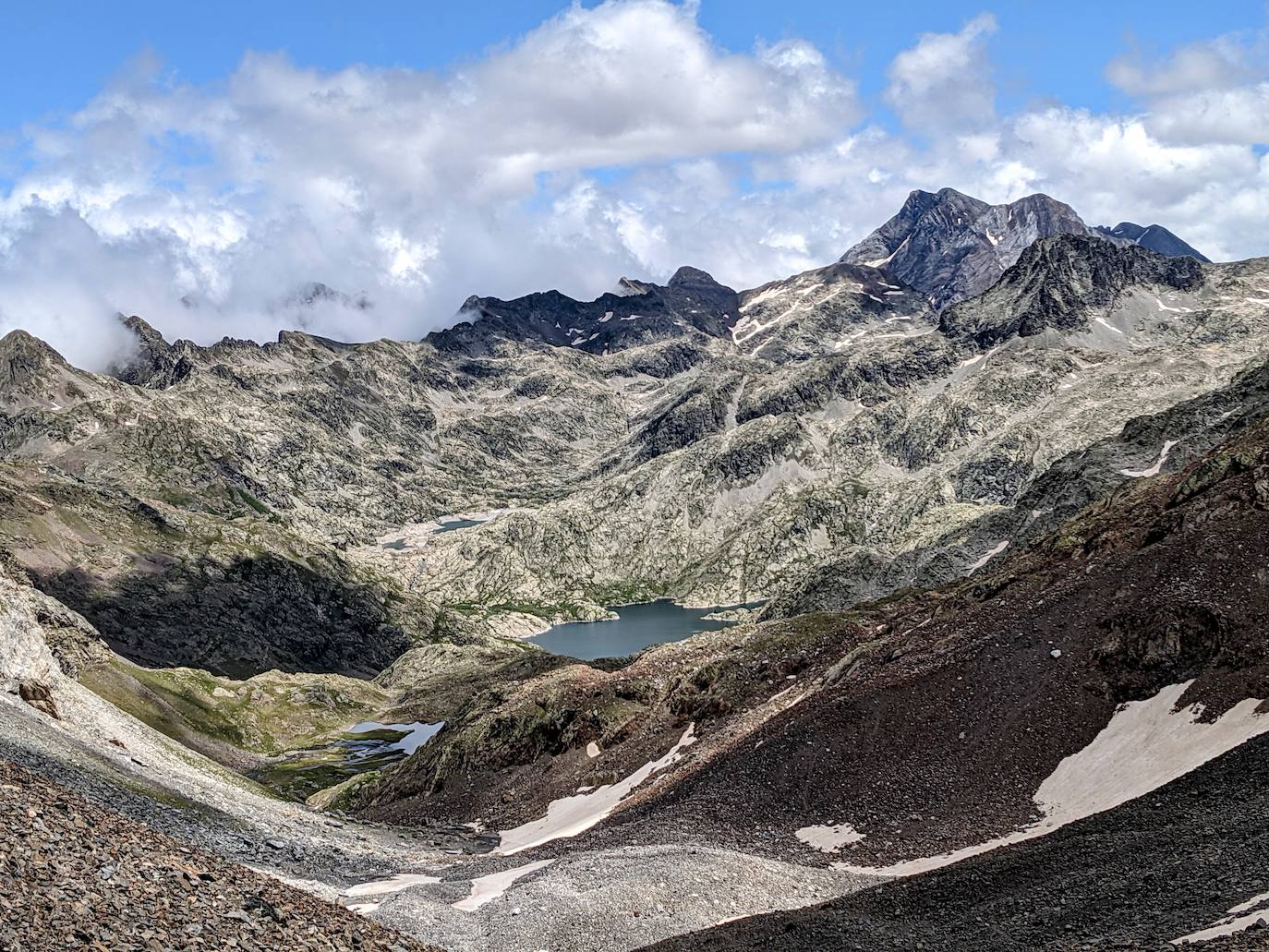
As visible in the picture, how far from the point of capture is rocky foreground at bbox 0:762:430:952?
22.2 meters

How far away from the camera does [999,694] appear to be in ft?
213

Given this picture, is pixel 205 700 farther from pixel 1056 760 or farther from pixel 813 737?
pixel 1056 760

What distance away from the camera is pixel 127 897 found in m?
25.0

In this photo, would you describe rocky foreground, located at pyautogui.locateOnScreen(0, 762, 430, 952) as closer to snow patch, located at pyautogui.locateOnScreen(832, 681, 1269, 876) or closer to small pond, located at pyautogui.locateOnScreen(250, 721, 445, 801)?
snow patch, located at pyautogui.locateOnScreen(832, 681, 1269, 876)

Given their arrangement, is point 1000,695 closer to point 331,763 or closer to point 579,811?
point 579,811

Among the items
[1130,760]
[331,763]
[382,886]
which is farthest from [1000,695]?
[331,763]

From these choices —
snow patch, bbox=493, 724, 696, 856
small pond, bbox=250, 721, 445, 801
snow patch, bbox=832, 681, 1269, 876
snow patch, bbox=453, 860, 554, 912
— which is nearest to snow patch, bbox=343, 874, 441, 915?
snow patch, bbox=453, 860, 554, 912

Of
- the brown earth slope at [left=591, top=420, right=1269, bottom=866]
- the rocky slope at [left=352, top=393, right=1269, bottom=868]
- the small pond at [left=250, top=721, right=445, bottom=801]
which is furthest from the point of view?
the small pond at [left=250, top=721, right=445, bottom=801]

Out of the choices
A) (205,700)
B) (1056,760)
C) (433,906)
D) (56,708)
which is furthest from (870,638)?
(205,700)

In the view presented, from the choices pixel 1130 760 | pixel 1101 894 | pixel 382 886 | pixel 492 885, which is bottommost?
pixel 492 885

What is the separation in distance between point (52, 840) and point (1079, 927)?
31.6m

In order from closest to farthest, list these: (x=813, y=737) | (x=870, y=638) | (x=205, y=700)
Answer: (x=813, y=737) → (x=870, y=638) → (x=205, y=700)

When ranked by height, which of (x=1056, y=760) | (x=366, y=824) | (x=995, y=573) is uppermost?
(x=995, y=573)

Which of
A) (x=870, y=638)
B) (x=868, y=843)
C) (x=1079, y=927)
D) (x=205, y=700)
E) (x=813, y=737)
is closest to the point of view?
(x=1079, y=927)
